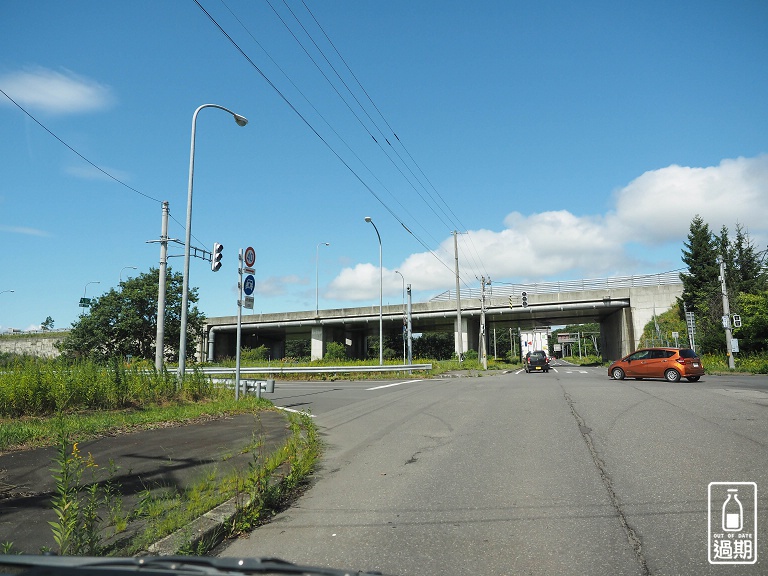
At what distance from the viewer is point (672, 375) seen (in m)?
22.6

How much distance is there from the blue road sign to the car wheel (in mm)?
18691

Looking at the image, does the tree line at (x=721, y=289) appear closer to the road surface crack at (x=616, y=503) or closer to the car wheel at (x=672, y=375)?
the car wheel at (x=672, y=375)

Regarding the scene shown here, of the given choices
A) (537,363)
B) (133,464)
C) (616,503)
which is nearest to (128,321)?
(537,363)

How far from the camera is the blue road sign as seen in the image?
13031mm

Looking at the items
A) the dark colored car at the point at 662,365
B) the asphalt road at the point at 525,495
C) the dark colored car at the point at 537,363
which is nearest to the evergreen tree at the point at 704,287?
the dark colored car at the point at 537,363

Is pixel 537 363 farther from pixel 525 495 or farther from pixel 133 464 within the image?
pixel 133 464

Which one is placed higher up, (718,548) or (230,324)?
(230,324)

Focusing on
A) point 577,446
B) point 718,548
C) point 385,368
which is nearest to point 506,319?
point 385,368

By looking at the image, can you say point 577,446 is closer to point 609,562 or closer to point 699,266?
point 609,562

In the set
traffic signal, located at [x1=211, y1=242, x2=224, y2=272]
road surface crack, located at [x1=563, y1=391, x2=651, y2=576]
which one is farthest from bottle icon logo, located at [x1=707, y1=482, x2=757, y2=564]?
traffic signal, located at [x1=211, y1=242, x2=224, y2=272]

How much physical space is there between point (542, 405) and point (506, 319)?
48.3 meters

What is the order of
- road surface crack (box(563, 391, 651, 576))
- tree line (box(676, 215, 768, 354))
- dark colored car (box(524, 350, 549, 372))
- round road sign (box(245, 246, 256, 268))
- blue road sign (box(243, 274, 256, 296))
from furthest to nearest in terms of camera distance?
dark colored car (box(524, 350, 549, 372)) < tree line (box(676, 215, 768, 354)) < round road sign (box(245, 246, 256, 268)) < blue road sign (box(243, 274, 256, 296)) < road surface crack (box(563, 391, 651, 576))

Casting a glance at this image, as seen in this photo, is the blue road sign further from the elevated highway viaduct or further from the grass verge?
the elevated highway viaduct

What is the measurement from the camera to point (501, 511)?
15.6ft
